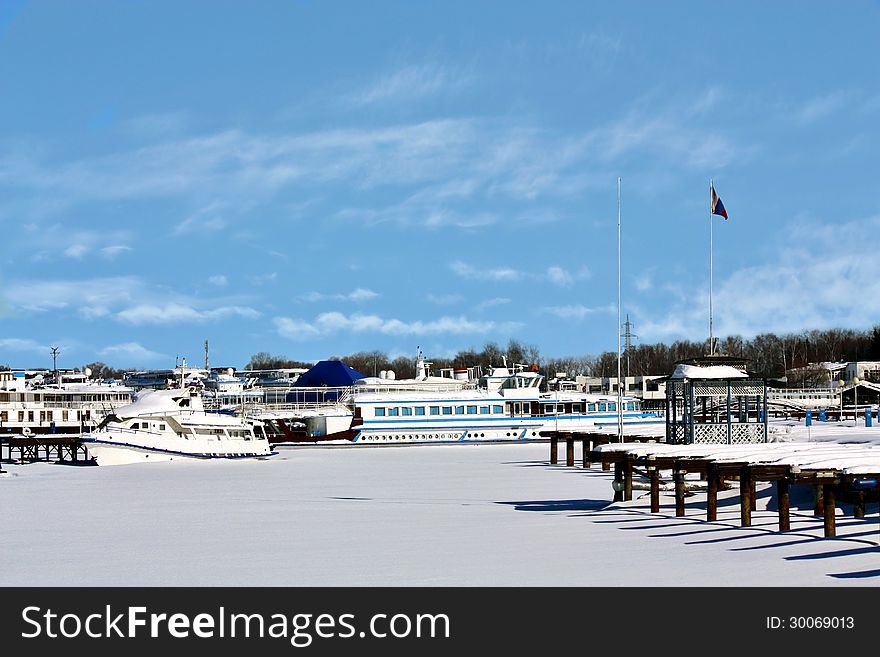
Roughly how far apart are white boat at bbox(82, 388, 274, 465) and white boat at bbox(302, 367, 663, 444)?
32.0ft

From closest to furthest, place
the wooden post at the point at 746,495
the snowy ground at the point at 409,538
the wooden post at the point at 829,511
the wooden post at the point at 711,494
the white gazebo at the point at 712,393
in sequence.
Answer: the snowy ground at the point at 409,538, the wooden post at the point at 829,511, the wooden post at the point at 746,495, the wooden post at the point at 711,494, the white gazebo at the point at 712,393

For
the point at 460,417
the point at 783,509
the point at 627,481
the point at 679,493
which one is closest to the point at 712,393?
the point at 627,481

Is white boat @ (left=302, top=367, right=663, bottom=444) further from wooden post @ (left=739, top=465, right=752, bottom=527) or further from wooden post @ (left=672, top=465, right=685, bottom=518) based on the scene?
wooden post @ (left=739, top=465, right=752, bottom=527)

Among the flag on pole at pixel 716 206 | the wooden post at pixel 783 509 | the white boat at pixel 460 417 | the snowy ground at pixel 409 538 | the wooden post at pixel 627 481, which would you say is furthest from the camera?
the white boat at pixel 460 417

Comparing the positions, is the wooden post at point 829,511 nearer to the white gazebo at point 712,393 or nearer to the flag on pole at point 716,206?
the white gazebo at point 712,393

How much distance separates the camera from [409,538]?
22.4 metres

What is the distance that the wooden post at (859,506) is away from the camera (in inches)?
960

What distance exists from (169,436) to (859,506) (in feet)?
143

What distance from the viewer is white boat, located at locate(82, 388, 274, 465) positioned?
57.2 meters

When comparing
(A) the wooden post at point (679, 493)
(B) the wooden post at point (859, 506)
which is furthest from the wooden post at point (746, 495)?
(B) the wooden post at point (859, 506)

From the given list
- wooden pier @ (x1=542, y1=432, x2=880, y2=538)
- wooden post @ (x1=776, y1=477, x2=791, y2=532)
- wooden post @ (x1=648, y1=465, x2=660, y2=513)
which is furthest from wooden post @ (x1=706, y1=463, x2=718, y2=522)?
wooden post @ (x1=648, y1=465, x2=660, y2=513)

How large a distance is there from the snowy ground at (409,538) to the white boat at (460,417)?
37950 millimetres
